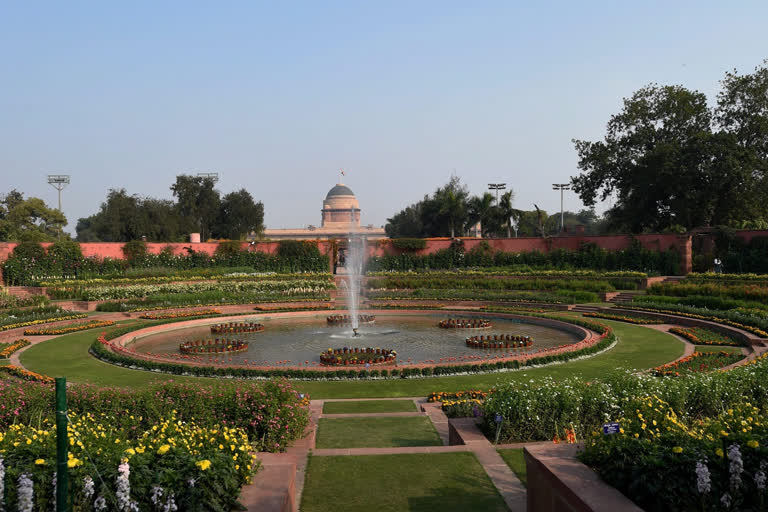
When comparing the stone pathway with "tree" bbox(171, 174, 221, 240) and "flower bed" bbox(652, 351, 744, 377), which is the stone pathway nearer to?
"flower bed" bbox(652, 351, 744, 377)

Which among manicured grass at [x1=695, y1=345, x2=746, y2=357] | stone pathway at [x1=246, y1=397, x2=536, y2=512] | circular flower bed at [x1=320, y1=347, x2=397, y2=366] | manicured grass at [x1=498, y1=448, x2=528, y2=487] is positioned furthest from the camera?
manicured grass at [x1=695, y1=345, x2=746, y2=357]

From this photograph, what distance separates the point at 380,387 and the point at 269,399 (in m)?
4.35

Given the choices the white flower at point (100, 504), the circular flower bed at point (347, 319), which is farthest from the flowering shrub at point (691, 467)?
the circular flower bed at point (347, 319)

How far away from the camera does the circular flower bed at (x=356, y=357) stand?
12.5 metres

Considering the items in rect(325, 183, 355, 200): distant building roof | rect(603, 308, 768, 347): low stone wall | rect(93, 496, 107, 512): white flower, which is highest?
rect(325, 183, 355, 200): distant building roof

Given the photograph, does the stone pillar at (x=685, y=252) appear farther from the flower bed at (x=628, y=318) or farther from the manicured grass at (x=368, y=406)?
the manicured grass at (x=368, y=406)

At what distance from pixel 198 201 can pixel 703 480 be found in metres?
50.0

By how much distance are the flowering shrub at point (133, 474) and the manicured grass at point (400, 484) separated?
1100 millimetres

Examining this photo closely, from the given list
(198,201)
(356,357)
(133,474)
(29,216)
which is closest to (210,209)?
(198,201)

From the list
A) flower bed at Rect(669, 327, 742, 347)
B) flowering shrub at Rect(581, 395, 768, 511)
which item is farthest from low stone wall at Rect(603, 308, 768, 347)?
flowering shrub at Rect(581, 395, 768, 511)

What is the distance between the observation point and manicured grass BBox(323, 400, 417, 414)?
355 inches

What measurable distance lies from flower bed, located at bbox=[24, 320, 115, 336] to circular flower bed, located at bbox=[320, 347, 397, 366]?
340 inches

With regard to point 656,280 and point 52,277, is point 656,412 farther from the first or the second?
point 52,277

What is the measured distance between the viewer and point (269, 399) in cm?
667
